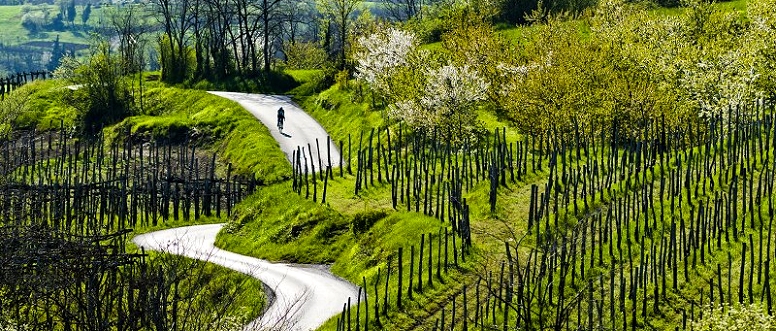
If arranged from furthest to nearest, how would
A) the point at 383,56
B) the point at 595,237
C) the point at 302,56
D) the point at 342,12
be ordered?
1. the point at 302,56
2. the point at 342,12
3. the point at 383,56
4. the point at 595,237

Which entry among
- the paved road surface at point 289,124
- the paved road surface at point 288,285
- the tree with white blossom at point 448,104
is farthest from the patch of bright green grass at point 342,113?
the paved road surface at point 288,285

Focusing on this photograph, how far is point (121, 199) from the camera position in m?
54.5

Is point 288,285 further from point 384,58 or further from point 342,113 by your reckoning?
point 342,113

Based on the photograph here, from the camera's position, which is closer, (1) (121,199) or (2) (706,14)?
(1) (121,199)

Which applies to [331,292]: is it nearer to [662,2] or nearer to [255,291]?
[255,291]

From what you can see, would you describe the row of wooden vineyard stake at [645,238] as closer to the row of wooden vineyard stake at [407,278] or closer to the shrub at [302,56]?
the row of wooden vineyard stake at [407,278]

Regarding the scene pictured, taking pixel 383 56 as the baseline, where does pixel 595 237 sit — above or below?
below

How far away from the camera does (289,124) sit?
74.1 meters

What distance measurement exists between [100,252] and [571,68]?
3837 cm

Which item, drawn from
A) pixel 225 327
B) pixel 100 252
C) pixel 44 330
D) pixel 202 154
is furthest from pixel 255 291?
pixel 202 154

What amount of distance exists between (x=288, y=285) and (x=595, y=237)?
13.2 m

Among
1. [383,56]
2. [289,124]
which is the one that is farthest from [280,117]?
[383,56]

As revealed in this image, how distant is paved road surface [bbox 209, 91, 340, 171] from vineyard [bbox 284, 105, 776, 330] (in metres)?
11.7

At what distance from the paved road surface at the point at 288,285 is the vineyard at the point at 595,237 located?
1.39 metres
